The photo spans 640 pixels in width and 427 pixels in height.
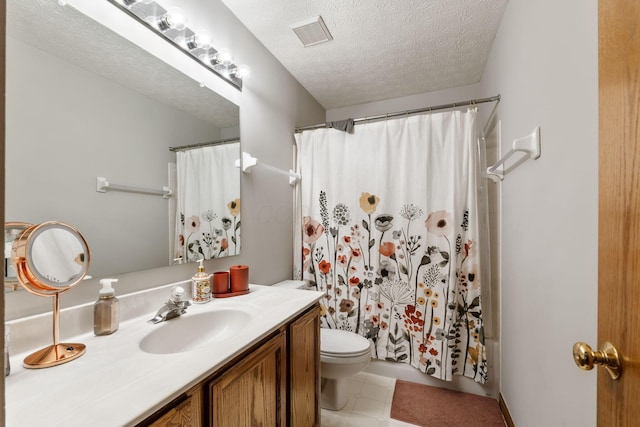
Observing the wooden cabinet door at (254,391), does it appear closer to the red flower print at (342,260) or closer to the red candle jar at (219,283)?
the red candle jar at (219,283)

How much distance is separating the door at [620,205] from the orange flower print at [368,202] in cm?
154

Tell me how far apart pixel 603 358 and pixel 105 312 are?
1.30m

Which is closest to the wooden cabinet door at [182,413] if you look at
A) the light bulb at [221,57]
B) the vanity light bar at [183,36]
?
the vanity light bar at [183,36]

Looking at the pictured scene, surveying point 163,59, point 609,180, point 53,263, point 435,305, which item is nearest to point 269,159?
point 163,59

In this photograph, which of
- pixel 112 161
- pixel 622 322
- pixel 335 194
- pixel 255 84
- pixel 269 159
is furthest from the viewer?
pixel 335 194

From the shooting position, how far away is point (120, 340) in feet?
2.87

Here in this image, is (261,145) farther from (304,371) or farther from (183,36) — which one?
(304,371)

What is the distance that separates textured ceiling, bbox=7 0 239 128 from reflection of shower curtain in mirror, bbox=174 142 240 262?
24 cm

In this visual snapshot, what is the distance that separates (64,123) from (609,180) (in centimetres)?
143

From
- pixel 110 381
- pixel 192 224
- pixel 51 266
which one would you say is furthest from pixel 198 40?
pixel 110 381

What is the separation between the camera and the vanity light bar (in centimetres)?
112

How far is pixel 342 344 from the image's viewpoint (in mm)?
1761

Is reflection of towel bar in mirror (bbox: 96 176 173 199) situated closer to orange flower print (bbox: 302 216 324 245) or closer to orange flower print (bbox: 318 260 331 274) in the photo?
orange flower print (bbox: 302 216 324 245)

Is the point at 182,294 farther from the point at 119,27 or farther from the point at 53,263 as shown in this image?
the point at 119,27
